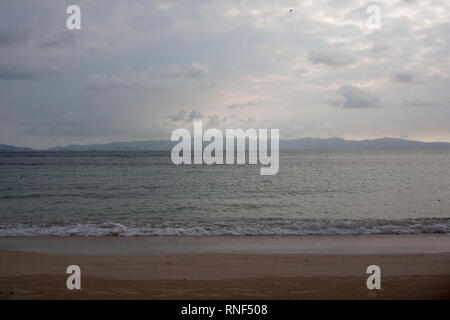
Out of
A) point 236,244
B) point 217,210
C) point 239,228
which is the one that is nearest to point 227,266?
point 236,244

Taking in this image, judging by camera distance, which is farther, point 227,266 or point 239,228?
point 239,228

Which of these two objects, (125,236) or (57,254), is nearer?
(57,254)

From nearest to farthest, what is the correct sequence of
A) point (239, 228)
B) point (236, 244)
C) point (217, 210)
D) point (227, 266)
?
point (227, 266)
point (236, 244)
point (239, 228)
point (217, 210)

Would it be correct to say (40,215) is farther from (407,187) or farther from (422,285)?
(407,187)

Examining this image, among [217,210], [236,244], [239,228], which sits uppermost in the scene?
[217,210]

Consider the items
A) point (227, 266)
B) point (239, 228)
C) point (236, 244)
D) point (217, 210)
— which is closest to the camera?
point (227, 266)

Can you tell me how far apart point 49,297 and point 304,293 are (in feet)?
15.7

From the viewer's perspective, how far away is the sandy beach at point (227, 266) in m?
6.45

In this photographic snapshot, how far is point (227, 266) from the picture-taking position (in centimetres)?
842

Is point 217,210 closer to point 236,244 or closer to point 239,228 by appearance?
point 239,228

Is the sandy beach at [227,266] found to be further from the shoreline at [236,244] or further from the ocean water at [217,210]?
the ocean water at [217,210]

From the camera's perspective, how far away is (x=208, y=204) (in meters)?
20.1

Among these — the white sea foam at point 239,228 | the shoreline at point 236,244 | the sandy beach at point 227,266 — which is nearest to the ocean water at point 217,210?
the white sea foam at point 239,228
